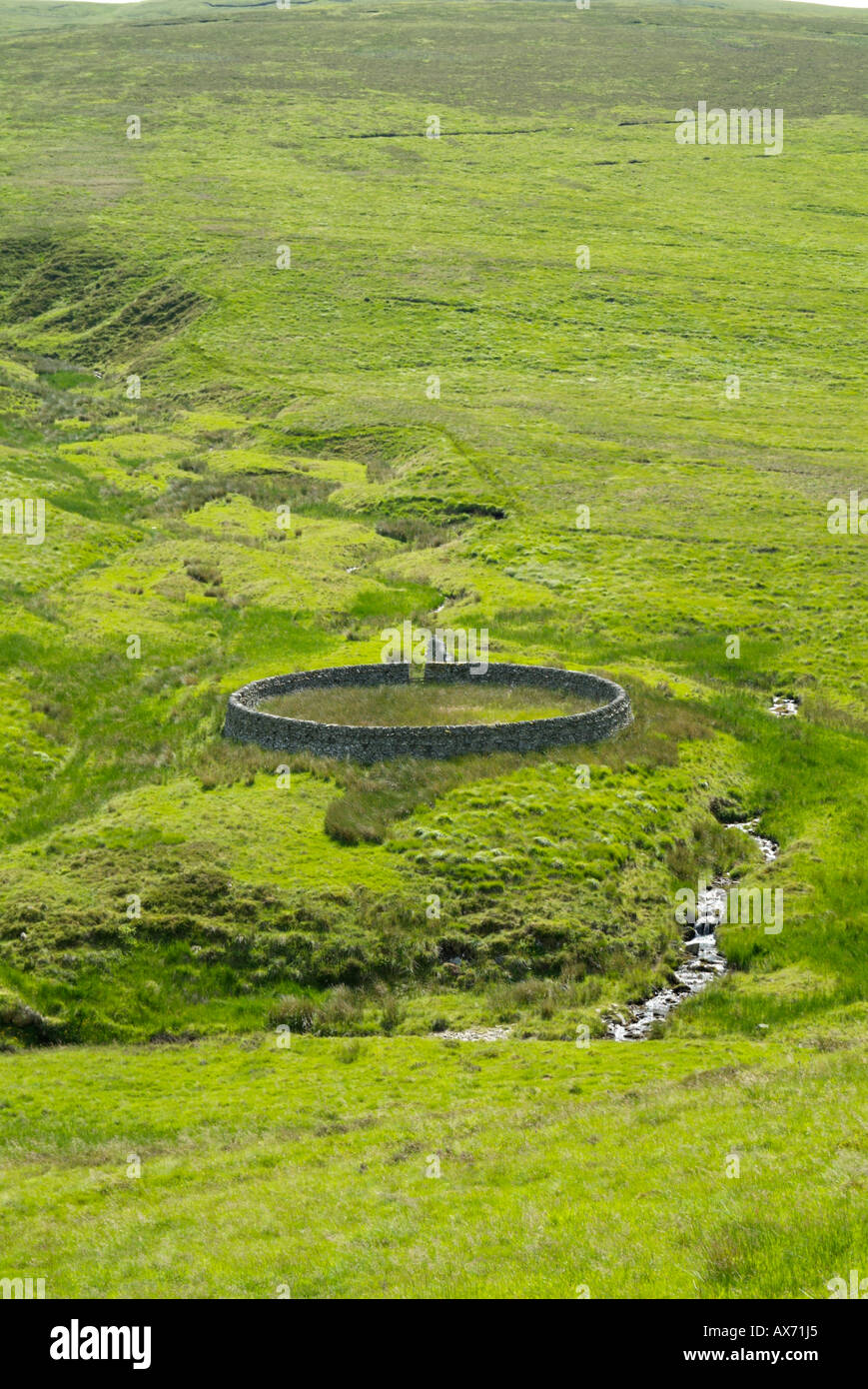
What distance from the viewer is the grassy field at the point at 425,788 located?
732 inches

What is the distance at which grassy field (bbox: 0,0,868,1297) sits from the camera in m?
18.6

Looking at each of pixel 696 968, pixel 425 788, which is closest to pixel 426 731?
pixel 425 788

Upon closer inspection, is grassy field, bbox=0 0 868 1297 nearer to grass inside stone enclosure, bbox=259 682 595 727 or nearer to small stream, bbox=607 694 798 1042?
small stream, bbox=607 694 798 1042

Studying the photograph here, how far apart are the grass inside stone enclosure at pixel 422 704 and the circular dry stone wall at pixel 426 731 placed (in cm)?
75

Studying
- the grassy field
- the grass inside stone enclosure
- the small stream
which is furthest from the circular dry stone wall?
the small stream

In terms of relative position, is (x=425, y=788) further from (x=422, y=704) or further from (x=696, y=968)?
(x=696, y=968)

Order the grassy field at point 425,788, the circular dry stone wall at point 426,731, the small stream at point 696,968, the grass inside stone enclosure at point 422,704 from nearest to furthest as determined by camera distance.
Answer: the grassy field at point 425,788 < the small stream at point 696,968 < the circular dry stone wall at point 426,731 < the grass inside stone enclosure at point 422,704

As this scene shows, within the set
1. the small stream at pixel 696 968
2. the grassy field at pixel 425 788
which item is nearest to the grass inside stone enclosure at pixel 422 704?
the grassy field at pixel 425 788

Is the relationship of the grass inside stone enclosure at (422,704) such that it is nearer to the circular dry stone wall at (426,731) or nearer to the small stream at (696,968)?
the circular dry stone wall at (426,731)

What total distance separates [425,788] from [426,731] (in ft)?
8.13

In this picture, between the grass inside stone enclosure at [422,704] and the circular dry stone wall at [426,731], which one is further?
the grass inside stone enclosure at [422,704]

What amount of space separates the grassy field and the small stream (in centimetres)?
46

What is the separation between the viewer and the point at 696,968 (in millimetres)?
32062

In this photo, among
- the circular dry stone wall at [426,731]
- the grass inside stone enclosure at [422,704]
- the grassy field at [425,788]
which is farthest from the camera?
the grass inside stone enclosure at [422,704]
